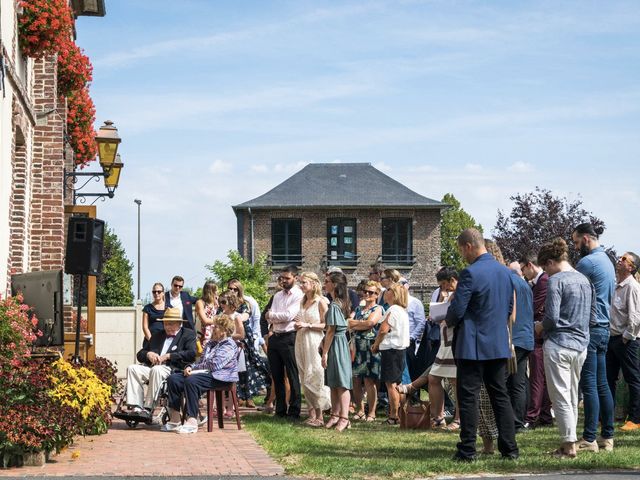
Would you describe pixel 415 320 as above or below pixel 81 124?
below

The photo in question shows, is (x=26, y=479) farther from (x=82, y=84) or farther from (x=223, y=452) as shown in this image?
(x=82, y=84)

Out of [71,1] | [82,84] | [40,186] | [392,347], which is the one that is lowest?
[392,347]

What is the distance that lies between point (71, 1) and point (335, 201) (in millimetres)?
33879

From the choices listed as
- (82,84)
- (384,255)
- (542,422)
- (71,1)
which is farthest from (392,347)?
(384,255)

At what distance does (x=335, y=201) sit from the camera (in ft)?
185

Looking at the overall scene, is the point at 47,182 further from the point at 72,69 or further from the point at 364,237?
the point at 364,237

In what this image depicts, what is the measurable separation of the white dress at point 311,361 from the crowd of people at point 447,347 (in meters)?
0.01

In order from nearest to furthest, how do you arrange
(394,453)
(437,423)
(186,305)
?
(394,453) → (437,423) → (186,305)

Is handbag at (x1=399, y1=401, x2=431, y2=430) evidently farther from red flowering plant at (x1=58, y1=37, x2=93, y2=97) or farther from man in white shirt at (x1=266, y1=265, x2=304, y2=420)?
red flowering plant at (x1=58, y1=37, x2=93, y2=97)

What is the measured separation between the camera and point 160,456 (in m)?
10.6

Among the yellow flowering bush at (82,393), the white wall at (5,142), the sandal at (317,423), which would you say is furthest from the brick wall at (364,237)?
the yellow flowering bush at (82,393)

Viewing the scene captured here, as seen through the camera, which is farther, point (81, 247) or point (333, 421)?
point (81, 247)

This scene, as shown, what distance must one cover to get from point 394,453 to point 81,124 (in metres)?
13.5

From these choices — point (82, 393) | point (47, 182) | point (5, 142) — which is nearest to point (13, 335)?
point (82, 393)
